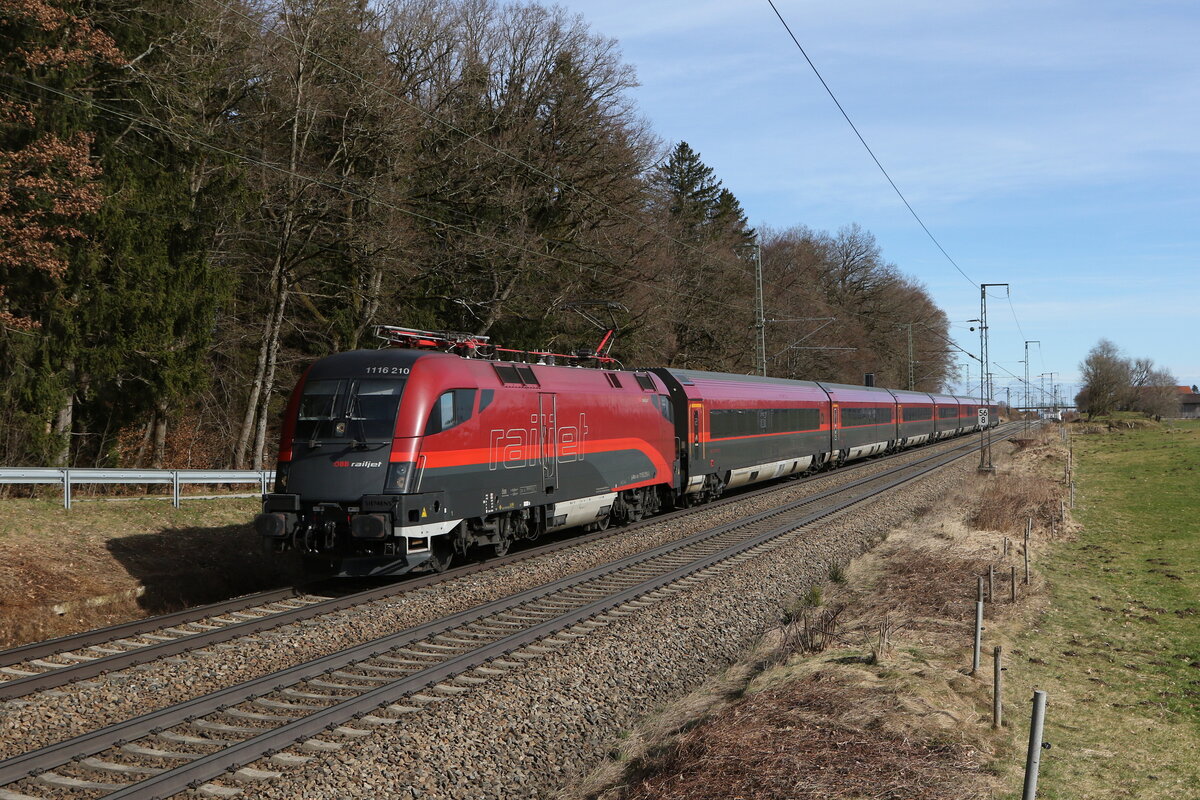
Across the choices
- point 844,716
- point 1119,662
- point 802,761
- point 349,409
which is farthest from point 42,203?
point 1119,662

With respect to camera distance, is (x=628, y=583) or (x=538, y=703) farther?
(x=628, y=583)

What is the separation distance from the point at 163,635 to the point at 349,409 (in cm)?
378

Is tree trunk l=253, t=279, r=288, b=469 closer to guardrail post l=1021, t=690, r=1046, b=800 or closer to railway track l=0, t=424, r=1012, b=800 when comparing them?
railway track l=0, t=424, r=1012, b=800

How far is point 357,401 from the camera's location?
12.8 metres

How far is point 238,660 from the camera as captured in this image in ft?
30.3

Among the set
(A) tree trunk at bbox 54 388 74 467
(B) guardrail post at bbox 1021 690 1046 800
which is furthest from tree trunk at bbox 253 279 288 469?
(B) guardrail post at bbox 1021 690 1046 800

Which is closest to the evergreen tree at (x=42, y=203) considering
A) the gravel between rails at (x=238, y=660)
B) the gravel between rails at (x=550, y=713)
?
the gravel between rails at (x=238, y=660)

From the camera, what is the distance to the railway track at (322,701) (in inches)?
250

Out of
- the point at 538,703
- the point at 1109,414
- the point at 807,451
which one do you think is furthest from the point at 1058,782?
the point at 1109,414

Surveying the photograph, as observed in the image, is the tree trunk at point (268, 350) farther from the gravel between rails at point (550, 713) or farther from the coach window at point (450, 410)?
the gravel between rails at point (550, 713)

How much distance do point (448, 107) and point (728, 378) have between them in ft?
45.8

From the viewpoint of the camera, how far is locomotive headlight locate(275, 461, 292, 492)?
42.4 ft

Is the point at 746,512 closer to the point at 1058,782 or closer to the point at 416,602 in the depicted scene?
the point at 416,602

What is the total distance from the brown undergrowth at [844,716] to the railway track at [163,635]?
4908 millimetres
